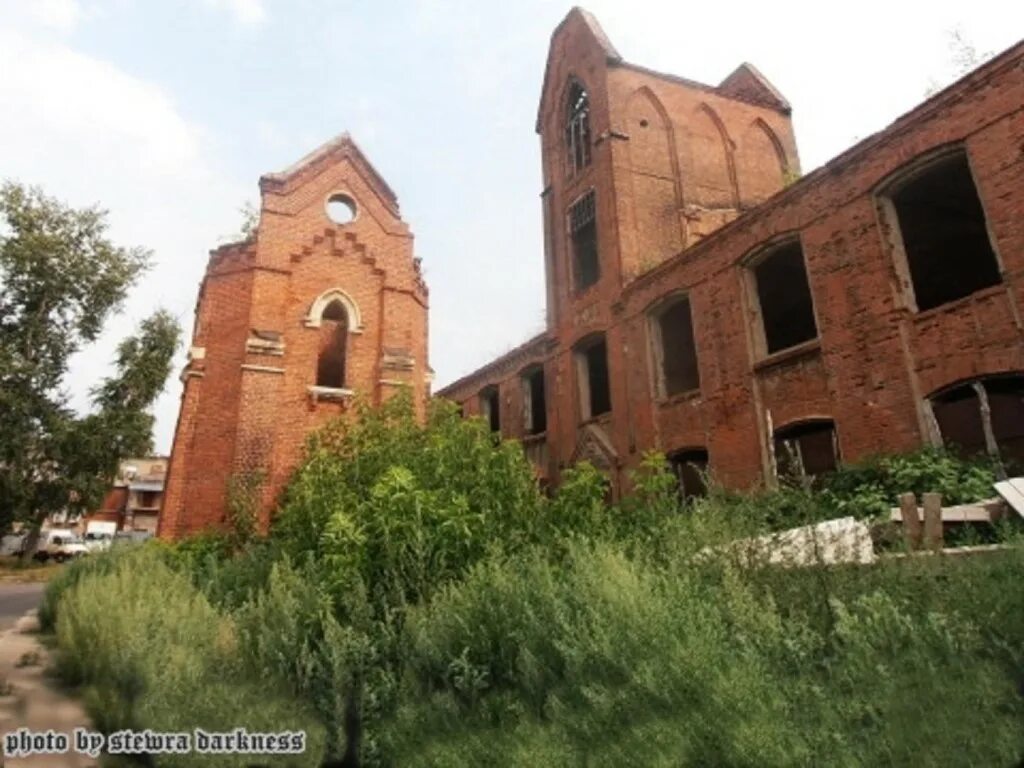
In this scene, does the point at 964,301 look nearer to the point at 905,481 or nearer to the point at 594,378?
the point at 905,481

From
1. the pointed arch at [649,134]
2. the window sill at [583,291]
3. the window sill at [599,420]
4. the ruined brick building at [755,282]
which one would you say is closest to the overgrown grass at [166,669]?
the ruined brick building at [755,282]

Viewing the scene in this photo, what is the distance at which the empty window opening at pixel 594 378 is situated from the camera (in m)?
17.9

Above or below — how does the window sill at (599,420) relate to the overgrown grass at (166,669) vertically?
above

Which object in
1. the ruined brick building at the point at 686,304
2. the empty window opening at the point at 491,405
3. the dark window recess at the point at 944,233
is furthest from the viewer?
the empty window opening at the point at 491,405

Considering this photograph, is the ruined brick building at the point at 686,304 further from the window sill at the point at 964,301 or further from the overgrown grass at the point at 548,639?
the overgrown grass at the point at 548,639

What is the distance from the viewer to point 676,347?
15.9m

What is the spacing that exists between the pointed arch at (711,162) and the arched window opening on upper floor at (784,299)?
5.02 meters

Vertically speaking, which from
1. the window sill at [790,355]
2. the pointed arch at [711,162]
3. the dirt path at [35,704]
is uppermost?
the pointed arch at [711,162]

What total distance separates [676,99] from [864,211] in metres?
11.0

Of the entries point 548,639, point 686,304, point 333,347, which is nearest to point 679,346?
point 686,304

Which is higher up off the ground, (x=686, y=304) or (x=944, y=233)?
(x=944, y=233)

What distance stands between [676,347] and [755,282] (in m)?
3.03

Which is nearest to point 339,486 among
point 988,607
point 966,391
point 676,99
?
point 988,607

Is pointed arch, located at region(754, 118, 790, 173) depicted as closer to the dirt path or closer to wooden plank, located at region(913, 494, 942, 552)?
wooden plank, located at region(913, 494, 942, 552)
